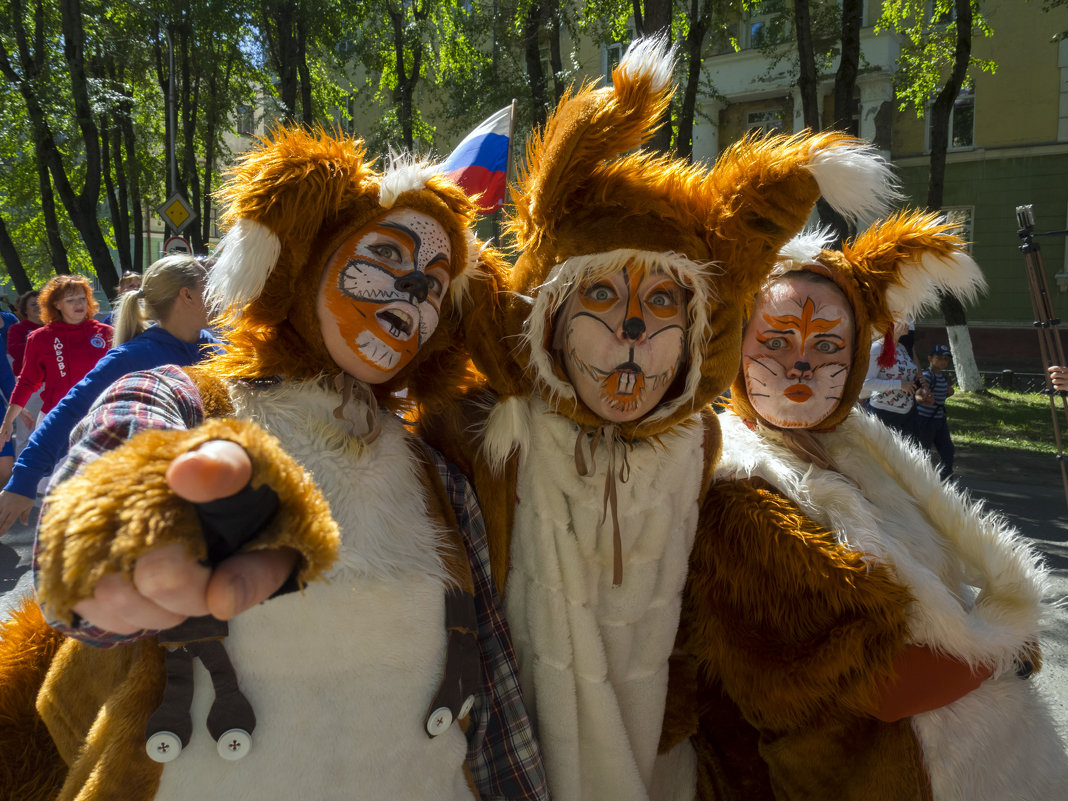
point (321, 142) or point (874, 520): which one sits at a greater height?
point (321, 142)

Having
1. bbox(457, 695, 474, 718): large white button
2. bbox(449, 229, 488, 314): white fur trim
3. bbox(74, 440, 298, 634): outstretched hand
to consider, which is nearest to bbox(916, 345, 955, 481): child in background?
bbox(449, 229, 488, 314): white fur trim

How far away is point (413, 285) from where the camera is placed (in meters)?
1.77

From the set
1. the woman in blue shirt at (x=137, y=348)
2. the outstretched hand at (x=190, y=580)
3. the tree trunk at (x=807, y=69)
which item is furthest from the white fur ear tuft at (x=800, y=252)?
the tree trunk at (x=807, y=69)

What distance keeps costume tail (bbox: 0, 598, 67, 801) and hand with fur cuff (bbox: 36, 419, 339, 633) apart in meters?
0.84

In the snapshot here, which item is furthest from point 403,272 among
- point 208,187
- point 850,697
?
point 208,187

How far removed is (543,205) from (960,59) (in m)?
11.0

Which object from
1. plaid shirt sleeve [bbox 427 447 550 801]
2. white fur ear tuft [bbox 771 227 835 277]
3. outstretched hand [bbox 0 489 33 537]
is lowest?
plaid shirt sleeve [bbox 427 447 550 801]

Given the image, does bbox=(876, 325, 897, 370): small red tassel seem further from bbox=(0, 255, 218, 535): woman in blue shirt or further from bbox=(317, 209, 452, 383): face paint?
bbox=(0, 255, 218, 535): woman in blue shirt

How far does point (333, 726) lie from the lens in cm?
152

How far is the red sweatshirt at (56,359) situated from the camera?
546 cm

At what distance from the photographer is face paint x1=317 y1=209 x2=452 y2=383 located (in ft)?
5.69

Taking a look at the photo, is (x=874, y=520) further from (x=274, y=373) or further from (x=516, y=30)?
(x=516, y=30)

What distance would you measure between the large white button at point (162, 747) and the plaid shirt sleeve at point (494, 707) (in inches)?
25.6

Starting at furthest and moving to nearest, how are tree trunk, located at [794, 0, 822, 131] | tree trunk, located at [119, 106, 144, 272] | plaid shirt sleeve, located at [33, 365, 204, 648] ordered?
tree trunk, located at [119, 106, 144, 272], tree trunk, located at [794, 0, 822, 131], plaid shirt sleeve, located at [33, 365, 204, 648]
